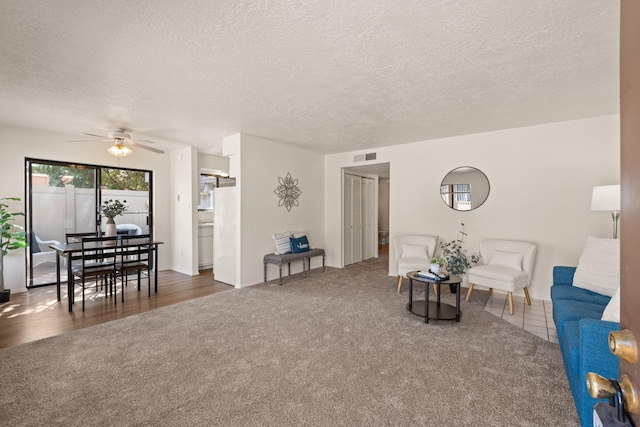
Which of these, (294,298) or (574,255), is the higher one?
(574,255)

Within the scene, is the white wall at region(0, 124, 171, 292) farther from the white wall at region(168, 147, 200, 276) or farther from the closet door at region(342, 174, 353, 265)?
the closet door at region(342, 174, 353, 265)

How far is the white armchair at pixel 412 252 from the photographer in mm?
4453

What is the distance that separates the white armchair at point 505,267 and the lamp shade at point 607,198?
38.7 inches

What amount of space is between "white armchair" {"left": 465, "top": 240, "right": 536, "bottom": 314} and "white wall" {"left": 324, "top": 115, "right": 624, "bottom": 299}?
0.34 m

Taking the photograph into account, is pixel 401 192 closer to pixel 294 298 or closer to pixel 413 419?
pixel 294 298

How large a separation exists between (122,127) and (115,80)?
184 cm

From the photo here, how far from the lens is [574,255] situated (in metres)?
4.07

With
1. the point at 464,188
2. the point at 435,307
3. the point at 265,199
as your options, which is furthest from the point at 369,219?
the point at 435,307

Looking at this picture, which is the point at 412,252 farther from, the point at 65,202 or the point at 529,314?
the point at 65,202

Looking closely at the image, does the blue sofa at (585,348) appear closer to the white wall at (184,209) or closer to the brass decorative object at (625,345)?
the brass decorative object at (625,345)

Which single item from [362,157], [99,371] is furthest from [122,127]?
[362,157]

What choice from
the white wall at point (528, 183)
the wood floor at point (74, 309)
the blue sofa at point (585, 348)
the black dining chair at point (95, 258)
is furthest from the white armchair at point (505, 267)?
the black dining chair at point (95, 258)

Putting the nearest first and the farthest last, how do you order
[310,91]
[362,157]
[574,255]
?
[310,91] < [574,255] < [362,157]

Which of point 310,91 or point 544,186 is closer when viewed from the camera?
point 310,91
